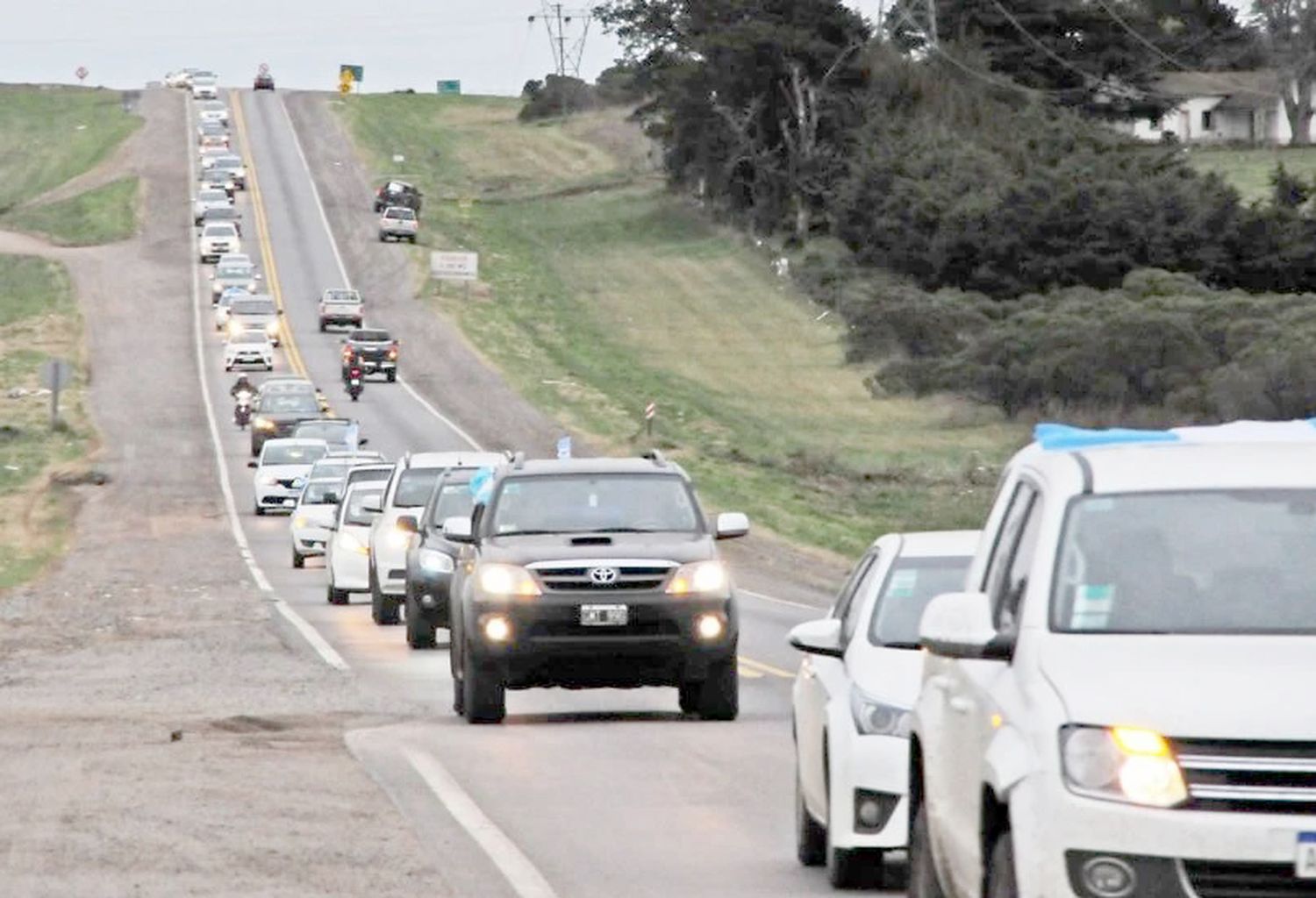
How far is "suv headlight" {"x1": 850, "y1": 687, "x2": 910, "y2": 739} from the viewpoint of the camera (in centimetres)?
1205

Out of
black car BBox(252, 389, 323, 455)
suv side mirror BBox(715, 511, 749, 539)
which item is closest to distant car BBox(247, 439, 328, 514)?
black car BBox(252, 389, 323, 455)

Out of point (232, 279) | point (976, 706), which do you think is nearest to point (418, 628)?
point (976, 706)

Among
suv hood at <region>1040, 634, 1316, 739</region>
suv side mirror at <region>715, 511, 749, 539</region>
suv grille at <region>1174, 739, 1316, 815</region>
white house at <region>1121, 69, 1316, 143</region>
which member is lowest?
suv side mirror at <region>715, 511, 749, 539</region>

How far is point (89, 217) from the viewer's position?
12775cm

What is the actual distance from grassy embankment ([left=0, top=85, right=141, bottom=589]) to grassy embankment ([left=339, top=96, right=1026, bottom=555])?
11984 mm

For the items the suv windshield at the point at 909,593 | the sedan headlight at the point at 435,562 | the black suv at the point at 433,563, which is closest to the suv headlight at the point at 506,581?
the black suv at the point at 433,563

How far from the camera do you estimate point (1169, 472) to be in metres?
8.85

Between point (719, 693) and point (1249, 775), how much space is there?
1284cm

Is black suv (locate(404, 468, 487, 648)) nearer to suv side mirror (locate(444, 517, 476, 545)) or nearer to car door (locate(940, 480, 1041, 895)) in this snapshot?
suv side mirror (locate(444, 517, 476, 545))

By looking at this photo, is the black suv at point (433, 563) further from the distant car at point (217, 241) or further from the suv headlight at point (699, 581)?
the distant car at point (217, 241)

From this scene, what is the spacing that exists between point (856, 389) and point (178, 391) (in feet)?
61.2

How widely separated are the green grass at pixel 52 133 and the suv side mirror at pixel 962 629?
131m

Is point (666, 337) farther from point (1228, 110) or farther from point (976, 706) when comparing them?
point (976, 706)

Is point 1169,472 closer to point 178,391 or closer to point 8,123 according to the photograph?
point 178,391
